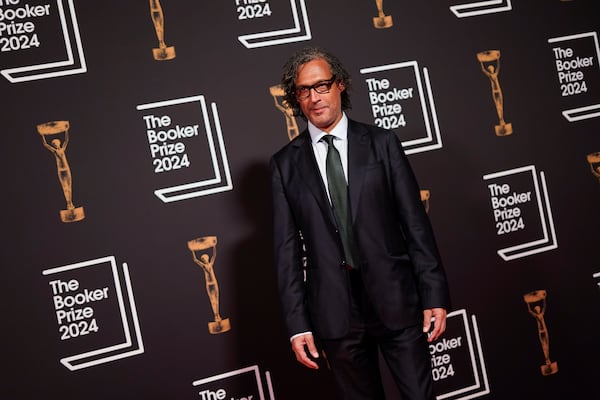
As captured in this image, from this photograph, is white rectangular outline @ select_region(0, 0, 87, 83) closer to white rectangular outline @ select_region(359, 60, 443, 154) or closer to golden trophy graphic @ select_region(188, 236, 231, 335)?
golden trophy graphic @ select_region(188, 236, 231, 335)

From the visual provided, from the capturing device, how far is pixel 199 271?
257 cm

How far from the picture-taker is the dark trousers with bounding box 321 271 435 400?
6.53 ft

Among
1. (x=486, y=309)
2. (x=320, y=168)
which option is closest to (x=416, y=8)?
(x=320, y=168)

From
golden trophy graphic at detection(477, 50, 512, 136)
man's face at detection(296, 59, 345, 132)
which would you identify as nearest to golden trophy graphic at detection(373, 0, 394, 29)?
golden trophy graphic at detection(477, 50, 512, 136)

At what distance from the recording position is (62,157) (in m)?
2.45

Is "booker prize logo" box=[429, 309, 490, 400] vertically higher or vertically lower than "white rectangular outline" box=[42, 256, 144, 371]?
lower

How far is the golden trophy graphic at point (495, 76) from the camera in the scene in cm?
292

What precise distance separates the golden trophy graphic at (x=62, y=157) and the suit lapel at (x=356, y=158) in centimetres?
107

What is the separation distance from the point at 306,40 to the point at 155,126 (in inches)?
27.7

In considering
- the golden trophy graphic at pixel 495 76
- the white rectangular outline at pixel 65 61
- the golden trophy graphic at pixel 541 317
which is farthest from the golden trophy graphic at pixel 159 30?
the golden trophy graphic at pixel 541 317

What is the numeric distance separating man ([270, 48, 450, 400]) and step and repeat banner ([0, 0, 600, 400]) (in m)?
0.59

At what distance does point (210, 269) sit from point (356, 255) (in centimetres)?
77

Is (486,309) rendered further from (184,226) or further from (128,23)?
(128,23)

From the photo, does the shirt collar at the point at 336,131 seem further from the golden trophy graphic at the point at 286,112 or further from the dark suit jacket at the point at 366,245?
the golden trophy graphic at the point at 286,112
